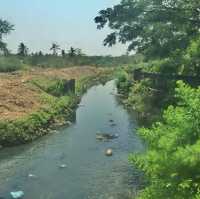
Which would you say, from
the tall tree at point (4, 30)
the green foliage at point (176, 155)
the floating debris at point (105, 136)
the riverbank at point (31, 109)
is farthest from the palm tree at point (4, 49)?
the green foliage at point (176, 155)

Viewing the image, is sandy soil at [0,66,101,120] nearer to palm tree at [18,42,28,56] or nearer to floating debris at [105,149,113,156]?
floating debris at [105,149,113,156]

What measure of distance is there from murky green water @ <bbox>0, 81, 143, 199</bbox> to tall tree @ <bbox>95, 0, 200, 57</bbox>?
6.40 m

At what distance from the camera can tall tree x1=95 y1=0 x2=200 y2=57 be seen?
3294 cm

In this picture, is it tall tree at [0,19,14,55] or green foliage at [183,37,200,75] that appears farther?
tall tree at [0,19,14,55]

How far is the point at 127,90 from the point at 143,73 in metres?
6.02

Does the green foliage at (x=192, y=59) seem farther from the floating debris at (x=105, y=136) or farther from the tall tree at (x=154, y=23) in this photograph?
the floating debris at (x=105, y=136)

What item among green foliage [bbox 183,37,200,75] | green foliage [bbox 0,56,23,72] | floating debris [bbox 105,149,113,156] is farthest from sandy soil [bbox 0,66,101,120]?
green foliage [bbox 0,56,23,72]

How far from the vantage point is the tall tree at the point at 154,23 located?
32941mm

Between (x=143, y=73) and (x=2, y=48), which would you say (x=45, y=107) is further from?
(x=2, y=48)

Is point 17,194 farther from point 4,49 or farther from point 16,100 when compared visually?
point 4,49

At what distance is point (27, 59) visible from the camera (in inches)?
3364

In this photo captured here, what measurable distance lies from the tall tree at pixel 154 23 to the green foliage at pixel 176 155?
82.1ft

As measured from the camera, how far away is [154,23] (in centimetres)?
3372

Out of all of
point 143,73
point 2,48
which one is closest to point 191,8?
point 143,73
